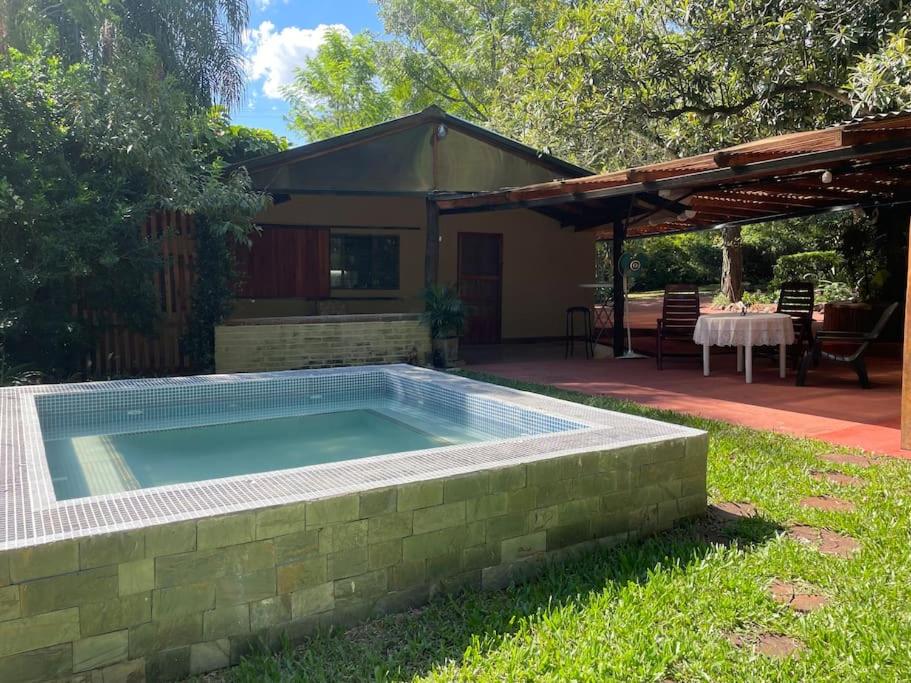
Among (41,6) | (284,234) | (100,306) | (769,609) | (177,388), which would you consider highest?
(41,6)

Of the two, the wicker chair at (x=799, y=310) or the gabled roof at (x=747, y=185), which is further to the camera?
the wicker chair at (x=799, y=310)

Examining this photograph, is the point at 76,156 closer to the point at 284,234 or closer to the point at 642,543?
the point at 284,234

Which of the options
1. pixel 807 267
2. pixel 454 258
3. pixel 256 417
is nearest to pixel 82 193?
pixel 256 417

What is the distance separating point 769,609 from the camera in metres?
3.09

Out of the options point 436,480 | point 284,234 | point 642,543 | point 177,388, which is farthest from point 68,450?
point 284,234

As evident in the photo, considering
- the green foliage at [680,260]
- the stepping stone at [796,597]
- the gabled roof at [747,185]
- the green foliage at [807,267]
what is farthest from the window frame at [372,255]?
the green foliage at [680,260]

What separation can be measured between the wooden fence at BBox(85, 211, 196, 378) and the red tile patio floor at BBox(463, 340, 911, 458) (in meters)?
4.32

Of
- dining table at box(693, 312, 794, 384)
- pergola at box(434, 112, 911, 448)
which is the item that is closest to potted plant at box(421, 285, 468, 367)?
pergola at box(434, 112, 911, 448)

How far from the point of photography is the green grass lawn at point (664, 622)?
2646mm

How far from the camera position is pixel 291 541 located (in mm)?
2865

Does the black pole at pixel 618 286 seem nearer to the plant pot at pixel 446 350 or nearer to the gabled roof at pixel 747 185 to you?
the gabled roof at pixel 747 185

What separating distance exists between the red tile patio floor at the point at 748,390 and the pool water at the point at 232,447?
272 centimetres

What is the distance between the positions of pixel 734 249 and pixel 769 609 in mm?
19658

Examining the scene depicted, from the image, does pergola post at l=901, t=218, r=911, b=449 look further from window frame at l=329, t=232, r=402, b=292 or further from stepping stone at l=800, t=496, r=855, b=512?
window frame at l=329, t=232, r=402, b=292
